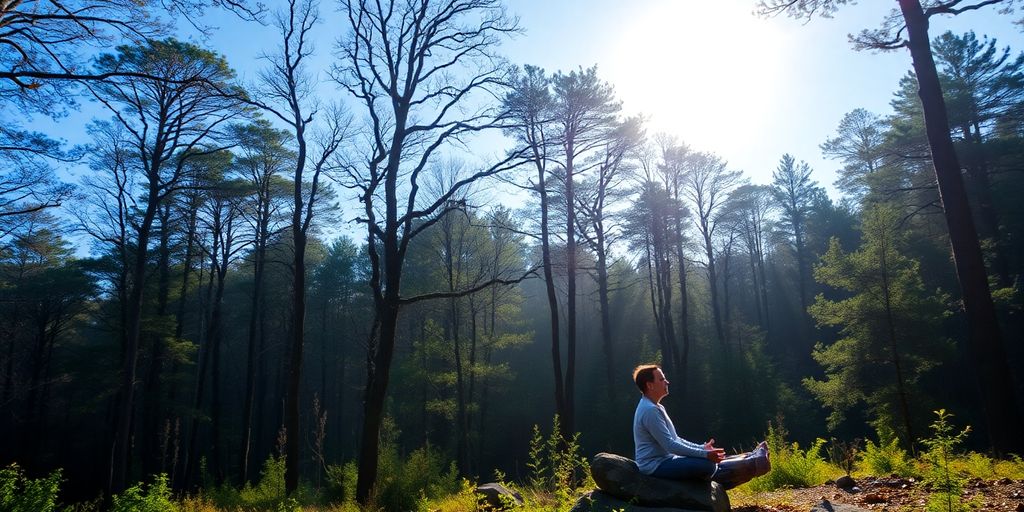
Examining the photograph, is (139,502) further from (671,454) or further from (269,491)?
(269,491)

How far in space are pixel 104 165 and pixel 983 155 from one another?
27.6m

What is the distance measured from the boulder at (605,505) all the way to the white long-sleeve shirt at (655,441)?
336mm

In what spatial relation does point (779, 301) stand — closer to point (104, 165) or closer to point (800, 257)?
point (800, 257)

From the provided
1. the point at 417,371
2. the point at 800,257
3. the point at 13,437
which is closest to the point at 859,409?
the point at 800,257

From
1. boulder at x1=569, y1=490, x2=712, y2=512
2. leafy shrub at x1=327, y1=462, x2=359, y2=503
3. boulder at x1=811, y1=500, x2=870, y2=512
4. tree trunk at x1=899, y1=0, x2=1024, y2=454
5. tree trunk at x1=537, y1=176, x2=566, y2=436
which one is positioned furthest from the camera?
tree trunk at x1=537, y1=176, x2=566, y2=436

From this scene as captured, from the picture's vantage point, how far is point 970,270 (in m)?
7.31

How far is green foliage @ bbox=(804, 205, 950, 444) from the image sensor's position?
48.4 ft

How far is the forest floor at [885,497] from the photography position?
4266mm

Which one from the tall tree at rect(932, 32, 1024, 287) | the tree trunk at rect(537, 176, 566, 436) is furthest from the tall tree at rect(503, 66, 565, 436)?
the tall tree at rect(932, 32, 1024, 287)

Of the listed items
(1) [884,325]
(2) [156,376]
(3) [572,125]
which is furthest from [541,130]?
(2) [156,376]

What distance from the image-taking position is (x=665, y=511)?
4.16 metres

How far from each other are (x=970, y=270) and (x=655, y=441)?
5.71 metres

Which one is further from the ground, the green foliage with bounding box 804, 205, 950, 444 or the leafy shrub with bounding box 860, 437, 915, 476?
the green foliage with bounding box 804, 205, 950, 444

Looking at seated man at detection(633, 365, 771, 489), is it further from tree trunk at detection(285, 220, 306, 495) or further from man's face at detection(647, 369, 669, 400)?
tree trunk at detection(285, 220, 306, 495)
